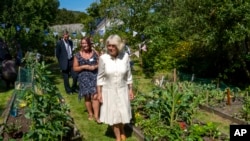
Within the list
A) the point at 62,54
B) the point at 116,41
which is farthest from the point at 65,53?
the point at 116,41

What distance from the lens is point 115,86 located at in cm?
562

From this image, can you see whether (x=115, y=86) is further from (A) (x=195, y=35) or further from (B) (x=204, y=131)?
(A) (x=195, y=35)

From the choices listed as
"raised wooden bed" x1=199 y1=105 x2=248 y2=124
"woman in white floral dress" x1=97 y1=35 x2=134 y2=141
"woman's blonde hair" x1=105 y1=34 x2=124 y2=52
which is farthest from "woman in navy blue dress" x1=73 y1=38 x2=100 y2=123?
"raised wooden bed" x1=199 y1=105 x2=248 y2=124

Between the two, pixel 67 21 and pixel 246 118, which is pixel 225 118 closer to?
pixel 246 118

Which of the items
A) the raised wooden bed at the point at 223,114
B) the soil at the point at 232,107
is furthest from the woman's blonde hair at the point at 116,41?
the soil at the point at 232,107

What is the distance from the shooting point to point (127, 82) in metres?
5.73

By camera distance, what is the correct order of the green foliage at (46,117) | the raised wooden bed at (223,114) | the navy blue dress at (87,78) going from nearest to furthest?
A: the green foliage at (46,117), the raised wooden bed at (223,114), the navy blue dress at (87,78)

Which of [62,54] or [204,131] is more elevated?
[62,54]

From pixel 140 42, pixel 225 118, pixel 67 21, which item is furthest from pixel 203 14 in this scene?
pixel 67 21

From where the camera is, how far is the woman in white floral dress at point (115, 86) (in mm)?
5555

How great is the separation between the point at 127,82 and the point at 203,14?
17.7ft

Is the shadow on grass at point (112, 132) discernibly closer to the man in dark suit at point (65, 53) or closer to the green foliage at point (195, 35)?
the man in dark suit at point (65, 53)

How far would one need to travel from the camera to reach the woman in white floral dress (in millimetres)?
5555

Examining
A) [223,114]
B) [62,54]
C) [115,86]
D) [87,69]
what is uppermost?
[62,54]
